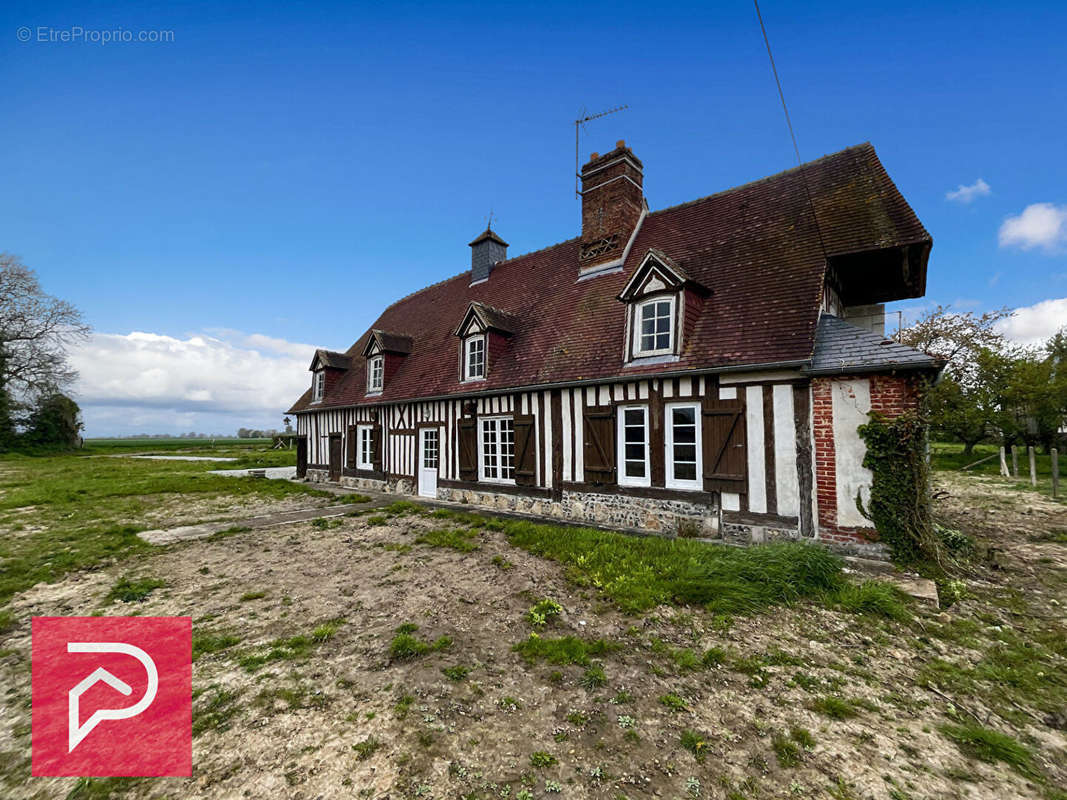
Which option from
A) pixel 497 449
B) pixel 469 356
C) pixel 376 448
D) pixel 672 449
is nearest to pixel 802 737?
pixel 672 449

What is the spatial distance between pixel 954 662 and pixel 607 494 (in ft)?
19.9

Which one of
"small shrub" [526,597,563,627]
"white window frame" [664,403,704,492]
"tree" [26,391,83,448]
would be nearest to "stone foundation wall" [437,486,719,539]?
"white window frame" [664,403,704,492]

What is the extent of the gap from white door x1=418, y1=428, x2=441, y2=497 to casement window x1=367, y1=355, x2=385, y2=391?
10.6ft

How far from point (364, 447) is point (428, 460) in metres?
4.22

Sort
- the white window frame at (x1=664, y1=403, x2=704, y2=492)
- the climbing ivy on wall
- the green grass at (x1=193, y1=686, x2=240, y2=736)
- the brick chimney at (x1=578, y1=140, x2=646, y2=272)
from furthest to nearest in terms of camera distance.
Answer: the brick chimney at (x1=578, y1=140, x2=646, y2=272)
the white window frame at (x1=664, y1=403, x2=704, y2=492)
the climbing ivy on wall
the green grass at (x1=193, y1=686, x2=240, y2=736)

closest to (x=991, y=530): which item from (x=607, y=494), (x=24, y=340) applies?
(x=607, y=494)

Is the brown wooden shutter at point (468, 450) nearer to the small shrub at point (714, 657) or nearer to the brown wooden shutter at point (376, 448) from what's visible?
the brown wooden shutter at point (376, 448)

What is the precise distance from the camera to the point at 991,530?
8977mm

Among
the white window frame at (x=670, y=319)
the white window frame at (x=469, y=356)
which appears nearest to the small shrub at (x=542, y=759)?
the white window frame at (x=670, y=319)

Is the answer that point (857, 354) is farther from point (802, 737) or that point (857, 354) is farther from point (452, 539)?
point (452, 539)

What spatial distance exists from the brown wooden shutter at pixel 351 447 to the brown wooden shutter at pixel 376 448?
4.33 feet

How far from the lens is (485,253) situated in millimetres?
17078

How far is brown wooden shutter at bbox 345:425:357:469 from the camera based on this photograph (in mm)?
17431

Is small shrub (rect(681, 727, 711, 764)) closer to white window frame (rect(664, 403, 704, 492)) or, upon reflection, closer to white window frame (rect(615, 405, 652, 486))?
white window frame (rect(664, 403, 704, 492))
